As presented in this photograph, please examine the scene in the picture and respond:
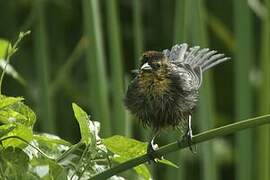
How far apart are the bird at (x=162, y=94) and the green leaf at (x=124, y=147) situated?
410 millimetres

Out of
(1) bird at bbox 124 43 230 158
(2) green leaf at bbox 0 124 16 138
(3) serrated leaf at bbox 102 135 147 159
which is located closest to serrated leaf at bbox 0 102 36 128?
(2) green leaf at bbox 0 124 16 138

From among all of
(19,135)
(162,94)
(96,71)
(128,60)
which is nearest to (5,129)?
(19,135)

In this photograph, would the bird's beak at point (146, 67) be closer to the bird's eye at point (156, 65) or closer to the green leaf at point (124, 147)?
the bird's eye at point (156, 65)

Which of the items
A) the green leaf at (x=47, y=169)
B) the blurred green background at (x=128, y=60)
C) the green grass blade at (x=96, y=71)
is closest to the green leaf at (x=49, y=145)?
the green leaf at (x=47, y=169)

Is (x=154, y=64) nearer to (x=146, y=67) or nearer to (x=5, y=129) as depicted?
(x=146, y=67)

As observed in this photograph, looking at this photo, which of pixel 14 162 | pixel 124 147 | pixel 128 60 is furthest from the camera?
pixel 128 60

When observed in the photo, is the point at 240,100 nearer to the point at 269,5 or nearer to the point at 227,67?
the point at 269,5

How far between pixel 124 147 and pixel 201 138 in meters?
0.14

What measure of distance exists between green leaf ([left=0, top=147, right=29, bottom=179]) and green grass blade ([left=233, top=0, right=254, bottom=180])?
3.96ft

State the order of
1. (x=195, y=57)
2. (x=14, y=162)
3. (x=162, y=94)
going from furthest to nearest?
(x=195, y=57), (x=162, y=94), (x=14, y=162)

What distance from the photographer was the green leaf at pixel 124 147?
1308mm

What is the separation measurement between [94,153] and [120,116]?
1.06 meters

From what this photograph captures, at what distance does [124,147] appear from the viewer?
132 cm

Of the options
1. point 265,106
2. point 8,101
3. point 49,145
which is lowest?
point 265,106
